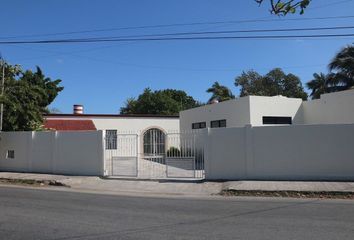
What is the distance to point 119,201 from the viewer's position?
43.3 feet

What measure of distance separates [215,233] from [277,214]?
9.20 feet

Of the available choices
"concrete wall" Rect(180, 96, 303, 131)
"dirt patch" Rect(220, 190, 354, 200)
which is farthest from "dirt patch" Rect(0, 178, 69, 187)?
"concrete wall" Rect(180, 96, 303, 131)

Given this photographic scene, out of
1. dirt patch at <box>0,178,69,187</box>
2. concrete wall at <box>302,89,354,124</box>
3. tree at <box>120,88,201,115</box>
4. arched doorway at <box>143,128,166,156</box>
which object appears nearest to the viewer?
dirt patch at <box>0,178,69,187</box>

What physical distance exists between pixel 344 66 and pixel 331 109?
1054cm

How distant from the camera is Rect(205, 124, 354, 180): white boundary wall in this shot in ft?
→ 55.7

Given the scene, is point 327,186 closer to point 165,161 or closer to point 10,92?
point 165,161

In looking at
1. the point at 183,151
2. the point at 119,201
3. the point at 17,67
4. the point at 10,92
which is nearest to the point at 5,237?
the point at 119,201

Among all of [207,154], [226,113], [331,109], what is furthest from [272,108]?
[207,154]

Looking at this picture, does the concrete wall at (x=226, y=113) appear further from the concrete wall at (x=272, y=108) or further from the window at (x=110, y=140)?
the window at (x=110, y=140)

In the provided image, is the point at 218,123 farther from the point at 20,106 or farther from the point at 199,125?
Answer: the point at 20,106

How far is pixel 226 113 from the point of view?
29422mm

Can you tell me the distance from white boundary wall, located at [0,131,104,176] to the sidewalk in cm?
110

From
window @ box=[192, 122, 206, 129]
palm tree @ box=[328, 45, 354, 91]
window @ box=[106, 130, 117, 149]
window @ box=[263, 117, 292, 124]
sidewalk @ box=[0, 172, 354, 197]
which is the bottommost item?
sidewalk @ box=[0, 172, 354, 197]

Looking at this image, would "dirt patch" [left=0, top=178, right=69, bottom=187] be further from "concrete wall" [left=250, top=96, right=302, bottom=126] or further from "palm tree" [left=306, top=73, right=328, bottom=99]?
"palm tree" [left=306, top=73, right=328, bottom=99]
